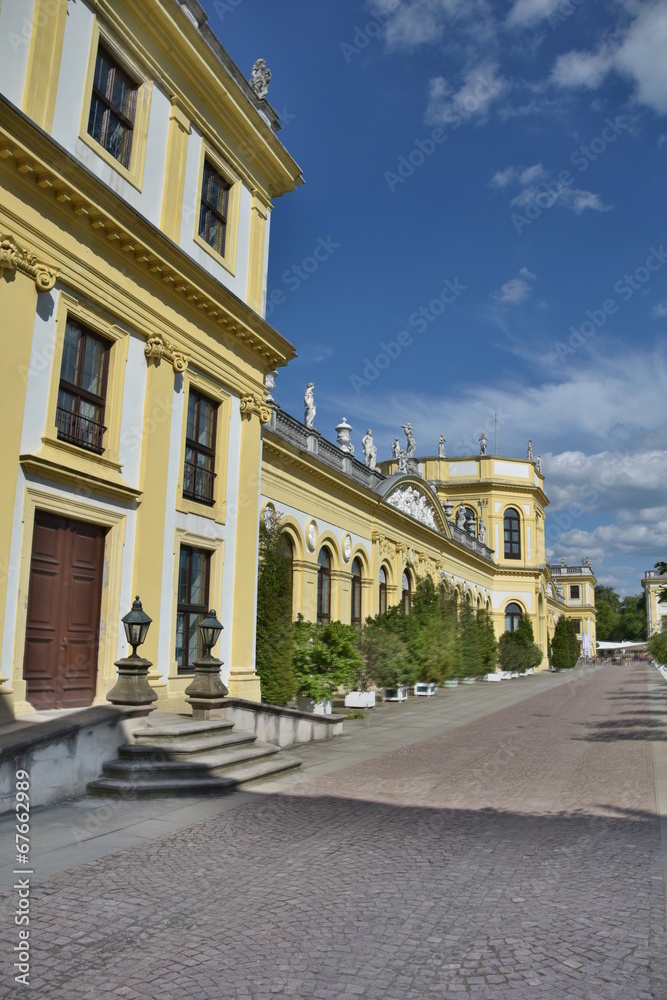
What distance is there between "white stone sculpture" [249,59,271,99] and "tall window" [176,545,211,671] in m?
9.26

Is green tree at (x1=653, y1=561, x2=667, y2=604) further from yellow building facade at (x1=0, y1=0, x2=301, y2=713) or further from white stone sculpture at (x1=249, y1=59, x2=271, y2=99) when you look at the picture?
white stone sculpture at (x1=249, y1=59, x2=271, y2=99)

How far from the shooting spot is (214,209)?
14945 mm

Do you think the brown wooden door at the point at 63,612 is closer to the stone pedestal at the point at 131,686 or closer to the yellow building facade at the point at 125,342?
the yellow building facade at the point at 125,342

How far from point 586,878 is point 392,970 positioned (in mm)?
2407

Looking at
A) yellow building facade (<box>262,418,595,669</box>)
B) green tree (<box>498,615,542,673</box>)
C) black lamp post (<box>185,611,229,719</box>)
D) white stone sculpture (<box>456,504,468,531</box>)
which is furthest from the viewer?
white stone sculpture (<box>456,504,468,531</box>)

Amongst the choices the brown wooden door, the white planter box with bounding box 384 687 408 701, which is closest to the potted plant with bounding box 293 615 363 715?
the white planter box with bounding box 384 687 408 701

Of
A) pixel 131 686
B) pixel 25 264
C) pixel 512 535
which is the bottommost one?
pixel 131 686

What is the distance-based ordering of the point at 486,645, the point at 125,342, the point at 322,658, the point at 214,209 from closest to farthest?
1. the point at 125,342
2. the point at 214,209
3. the point at 322,658
4. the point at 486,645

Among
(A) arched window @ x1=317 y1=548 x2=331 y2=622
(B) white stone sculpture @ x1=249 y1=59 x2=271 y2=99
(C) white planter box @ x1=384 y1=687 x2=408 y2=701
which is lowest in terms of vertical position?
(C) white planter box @ x1=384 y1=687 x2=408 y2=701

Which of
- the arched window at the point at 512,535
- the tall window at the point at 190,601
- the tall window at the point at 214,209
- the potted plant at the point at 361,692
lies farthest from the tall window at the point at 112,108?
the arched window at the point at 512,535

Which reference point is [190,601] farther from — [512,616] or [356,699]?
[512,616]

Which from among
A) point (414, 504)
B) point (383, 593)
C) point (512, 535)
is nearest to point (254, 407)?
point (383, 593)

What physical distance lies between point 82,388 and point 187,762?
17.4 feet

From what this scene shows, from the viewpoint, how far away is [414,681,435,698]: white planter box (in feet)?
89.8
